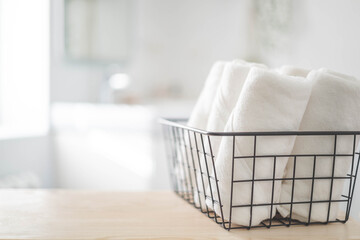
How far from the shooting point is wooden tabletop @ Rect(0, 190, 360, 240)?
585mm

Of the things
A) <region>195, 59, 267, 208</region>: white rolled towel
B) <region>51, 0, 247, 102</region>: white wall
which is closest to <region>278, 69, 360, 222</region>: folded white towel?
<region>195, 59, 267, 208</region>: white rolled towel

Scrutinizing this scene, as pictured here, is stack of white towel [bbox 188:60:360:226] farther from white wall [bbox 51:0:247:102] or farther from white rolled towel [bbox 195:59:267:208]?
white wall [bbox 51:0:247:102]

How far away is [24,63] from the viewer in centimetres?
205

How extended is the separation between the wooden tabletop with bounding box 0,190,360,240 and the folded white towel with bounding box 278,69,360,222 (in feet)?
0.12

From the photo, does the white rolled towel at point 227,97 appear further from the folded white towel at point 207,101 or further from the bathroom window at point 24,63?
the bathroom window at point 24,63

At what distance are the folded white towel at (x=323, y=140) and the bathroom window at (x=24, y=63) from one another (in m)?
1.62

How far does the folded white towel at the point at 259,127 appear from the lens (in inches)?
22.7

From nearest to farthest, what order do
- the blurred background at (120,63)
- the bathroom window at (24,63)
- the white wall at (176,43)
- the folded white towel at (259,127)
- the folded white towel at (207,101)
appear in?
1. the folded white towel at (259,127)
2. the folded white towel at (207,101)
3. the blurred background at (120,63)
4. the bathroom window at (24,63)
5. the white wall at (176,43)

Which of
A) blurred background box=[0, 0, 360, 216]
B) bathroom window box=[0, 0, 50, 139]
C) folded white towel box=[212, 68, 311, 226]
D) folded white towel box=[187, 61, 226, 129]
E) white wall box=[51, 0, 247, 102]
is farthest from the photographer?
white wall box=[51, 0, 247, 102]

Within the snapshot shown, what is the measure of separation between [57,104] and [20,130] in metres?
0.28

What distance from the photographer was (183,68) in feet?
9.12

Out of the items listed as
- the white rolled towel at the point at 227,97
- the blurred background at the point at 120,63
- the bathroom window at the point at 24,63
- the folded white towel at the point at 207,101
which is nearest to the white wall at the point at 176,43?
the blurred background at the point at 120,63

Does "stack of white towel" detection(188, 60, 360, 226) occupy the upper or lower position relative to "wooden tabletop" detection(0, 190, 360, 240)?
upper

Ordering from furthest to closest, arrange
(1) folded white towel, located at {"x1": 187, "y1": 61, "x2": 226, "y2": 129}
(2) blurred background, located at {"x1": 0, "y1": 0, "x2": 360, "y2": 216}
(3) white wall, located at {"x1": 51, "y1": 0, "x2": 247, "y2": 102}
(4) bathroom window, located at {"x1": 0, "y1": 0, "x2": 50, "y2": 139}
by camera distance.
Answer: (3) white wall, located at {"x1": 51, "y1": 0, "x2": 247, "y2": 102} → (4) bathroom window, located at {"x1": 0, "y1": 0, "x2": 50, "y2": 139} → (2) blurred background, located at {"x1": 0, "y1": 0, "x2": 360, "y2": 216} → (1) folded white towel, located at {"x1": 187, "y1": 61, "x2": 226, "y2": 129}
